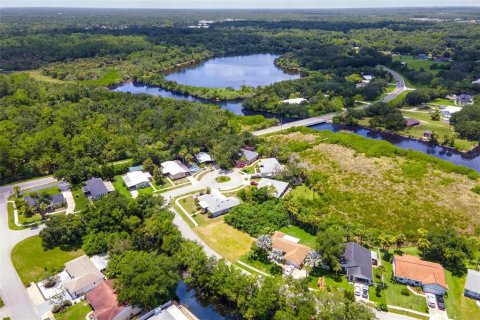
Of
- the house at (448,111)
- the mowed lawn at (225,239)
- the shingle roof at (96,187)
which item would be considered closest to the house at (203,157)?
the shingle roof at (96,187)

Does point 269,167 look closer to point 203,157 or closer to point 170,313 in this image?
point 203,157

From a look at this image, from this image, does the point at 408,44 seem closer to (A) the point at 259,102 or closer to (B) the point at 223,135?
(A) the point at 259,102

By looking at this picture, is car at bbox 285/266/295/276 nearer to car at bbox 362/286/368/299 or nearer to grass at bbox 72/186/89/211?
car at bbox 362/286/368/299

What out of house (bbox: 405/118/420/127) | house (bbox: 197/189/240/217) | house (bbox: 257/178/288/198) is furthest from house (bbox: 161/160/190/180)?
house (bbox: 405/118/420/127)

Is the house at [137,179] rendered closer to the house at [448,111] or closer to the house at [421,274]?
the house at [421,274]

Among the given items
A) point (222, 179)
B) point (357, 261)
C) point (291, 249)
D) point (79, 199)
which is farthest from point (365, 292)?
point (79, 199)
